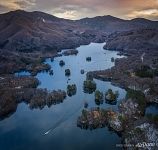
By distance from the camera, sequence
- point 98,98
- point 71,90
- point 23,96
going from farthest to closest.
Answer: point 71,90 → point 23,96 → point 98,98

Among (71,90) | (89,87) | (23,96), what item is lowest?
(23,96)

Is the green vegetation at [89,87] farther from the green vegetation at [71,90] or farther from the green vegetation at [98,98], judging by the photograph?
the green vegetation at [98,98]

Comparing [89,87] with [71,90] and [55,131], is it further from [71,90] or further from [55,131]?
[55,131]

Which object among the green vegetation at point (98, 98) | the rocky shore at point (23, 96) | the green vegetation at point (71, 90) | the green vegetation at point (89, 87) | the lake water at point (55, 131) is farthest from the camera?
the green vegetation at point (89, 87)

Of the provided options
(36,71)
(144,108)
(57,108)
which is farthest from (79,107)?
(36,71)

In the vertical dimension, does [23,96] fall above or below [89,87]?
below

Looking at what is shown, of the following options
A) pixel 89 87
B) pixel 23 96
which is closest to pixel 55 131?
pixel 23 96

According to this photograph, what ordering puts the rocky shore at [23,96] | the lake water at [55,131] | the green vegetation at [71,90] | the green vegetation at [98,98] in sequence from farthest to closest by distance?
the green vegetation at [71,90] → the green vegetation at [98,98] → the rocky shore at [23,96] → the lake water at [55,131]

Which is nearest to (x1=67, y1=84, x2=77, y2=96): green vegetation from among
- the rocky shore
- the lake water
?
the lake water

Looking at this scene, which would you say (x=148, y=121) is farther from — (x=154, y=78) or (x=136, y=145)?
(x=154, y=78)

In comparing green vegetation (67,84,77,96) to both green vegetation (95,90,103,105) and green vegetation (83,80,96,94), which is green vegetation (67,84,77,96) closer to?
green vegetation (83,80,96,94)

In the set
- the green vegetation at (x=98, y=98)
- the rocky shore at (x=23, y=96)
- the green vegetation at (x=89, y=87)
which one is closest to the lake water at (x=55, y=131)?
the green vegetation at (x=98, y=98)
